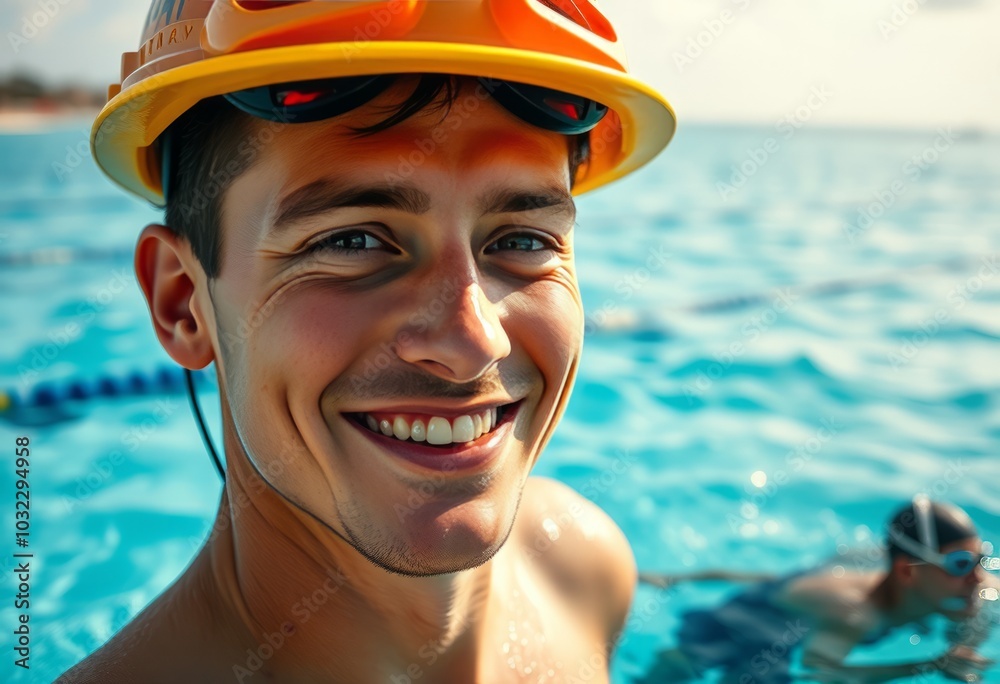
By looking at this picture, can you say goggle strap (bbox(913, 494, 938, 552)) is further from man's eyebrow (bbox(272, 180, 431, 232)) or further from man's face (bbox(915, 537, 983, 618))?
man's eyebrow (bbox(272, 180, 431, 232))

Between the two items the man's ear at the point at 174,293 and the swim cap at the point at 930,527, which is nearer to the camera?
the man's ear at the point at 174,293

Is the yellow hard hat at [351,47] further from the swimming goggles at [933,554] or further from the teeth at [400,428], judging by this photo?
the swimming goggles at [933,554]

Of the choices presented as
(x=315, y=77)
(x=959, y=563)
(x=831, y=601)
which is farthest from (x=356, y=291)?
(x=959, y=563)

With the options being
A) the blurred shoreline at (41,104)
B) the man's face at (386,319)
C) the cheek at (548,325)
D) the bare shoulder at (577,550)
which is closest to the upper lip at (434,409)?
the man's face at (386,319)

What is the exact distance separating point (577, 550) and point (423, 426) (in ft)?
4.30

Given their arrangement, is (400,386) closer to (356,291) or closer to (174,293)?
(356,291)

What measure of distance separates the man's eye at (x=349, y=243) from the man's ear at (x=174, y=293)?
0.41 metres

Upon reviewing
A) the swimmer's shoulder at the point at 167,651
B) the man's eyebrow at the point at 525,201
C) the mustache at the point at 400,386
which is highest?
the man's eyebrow at the point at 525,201

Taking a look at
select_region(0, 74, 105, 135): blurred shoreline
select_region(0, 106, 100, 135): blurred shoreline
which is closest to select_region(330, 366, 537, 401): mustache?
select_region(0, 106, 100, 135): blurred shoreline

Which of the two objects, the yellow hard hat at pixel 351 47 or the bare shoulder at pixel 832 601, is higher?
the yellow hard hat at pixel 351 47

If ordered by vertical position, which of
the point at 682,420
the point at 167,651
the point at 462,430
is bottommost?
the point at 682,420

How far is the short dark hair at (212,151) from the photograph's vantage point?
1661 mm

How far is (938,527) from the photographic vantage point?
14.0 feet

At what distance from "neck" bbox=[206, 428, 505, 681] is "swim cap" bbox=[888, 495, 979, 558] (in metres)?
3.21
